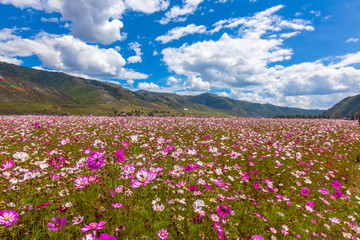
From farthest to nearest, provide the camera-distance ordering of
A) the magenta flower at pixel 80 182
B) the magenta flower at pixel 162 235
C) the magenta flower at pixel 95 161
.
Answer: the magenta flower at pixel 80 182, the magenta flower at pixel 95 161, the magenta flower at pixel 162 235

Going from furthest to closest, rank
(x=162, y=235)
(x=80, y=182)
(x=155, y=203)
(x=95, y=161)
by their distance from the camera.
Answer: (x=155, y=203) < (x=80, y=182) < (x=95, y=161) < (x=162, y=235)

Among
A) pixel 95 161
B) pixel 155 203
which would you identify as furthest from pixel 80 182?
pixel 155 203

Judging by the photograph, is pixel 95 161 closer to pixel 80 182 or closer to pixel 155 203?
pixel 80 182

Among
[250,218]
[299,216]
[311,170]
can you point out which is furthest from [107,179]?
[311,170]

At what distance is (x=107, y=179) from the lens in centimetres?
417

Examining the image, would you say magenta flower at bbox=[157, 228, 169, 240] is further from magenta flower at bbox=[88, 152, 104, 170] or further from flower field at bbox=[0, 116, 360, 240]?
magenta flower at bbox=[88, 152, 104, 170]

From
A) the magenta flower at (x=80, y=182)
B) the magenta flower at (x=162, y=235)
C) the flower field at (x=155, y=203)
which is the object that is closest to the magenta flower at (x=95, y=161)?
the flower field at (x=155, y=203)

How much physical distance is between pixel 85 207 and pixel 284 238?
4164 millimetres

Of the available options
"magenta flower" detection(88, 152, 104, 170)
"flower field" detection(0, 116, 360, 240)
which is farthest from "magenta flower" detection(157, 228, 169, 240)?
"magenta flower" detection(88, 152, 104, 170)

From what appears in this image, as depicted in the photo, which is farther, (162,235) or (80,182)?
(80,182)

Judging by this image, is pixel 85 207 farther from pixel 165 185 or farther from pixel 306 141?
pixel 306 141

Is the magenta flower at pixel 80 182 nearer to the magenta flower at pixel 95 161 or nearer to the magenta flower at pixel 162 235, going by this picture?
the magenta flower at pixel 95 161

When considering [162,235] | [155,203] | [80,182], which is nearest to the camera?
[162,235]

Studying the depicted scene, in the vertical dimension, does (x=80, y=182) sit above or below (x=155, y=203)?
above
